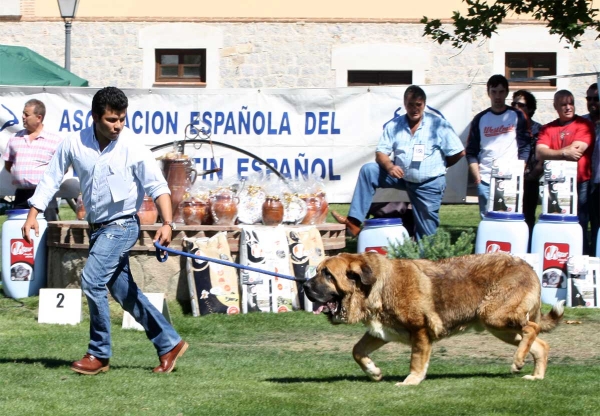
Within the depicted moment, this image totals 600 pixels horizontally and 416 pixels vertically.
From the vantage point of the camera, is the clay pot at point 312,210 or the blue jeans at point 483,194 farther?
the blue jeans at point 483,194

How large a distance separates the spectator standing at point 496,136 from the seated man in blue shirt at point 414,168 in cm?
48

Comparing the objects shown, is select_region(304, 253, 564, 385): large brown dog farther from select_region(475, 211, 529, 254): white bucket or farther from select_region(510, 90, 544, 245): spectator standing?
select_region(510, 90, 544, 245): spectator standing

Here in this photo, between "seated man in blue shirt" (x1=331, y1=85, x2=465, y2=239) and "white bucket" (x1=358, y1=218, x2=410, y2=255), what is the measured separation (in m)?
0.57

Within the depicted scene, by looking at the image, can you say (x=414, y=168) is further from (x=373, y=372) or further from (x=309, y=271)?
(x=373, y=372)

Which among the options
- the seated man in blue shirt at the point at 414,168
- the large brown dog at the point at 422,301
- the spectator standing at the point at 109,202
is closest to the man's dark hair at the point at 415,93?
the seated man in blue shirt at the point at 414,168

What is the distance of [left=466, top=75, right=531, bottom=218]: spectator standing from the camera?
12.0 m

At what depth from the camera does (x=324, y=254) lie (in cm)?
1119

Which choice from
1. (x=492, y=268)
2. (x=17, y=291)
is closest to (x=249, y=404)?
(x=492, y=268)

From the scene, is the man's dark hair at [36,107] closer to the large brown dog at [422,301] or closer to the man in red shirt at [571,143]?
the man in red shirt at [571,143]

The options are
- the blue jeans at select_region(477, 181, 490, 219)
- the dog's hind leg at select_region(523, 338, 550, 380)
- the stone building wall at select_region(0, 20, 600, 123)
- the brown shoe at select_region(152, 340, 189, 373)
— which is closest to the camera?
the dog's hind leg at select_region(523, 338, 550, 380)

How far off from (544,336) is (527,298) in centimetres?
239

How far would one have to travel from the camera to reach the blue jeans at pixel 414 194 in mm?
11617

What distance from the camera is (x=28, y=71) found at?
1628cm

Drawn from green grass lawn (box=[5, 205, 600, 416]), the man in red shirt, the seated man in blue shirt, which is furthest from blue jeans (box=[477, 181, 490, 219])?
green grass lawn (box=[5, 205, 600, 416])
